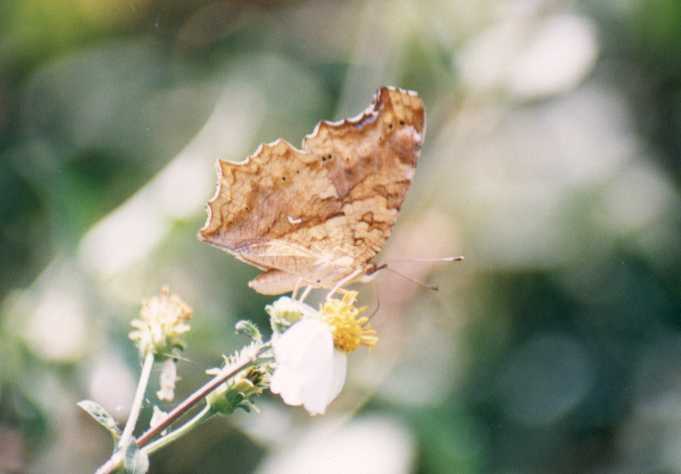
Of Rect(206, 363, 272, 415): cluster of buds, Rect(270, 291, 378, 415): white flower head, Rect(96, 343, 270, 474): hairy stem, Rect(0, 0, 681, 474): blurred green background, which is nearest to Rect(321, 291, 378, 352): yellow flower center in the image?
Rect(270, 291, 378, 415): white flower head

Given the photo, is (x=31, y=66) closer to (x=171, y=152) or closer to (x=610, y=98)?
(x=171, y=152)

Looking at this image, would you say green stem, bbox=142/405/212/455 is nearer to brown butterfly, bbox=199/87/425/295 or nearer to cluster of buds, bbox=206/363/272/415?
cluster of buds, bbox=206/363/272/415

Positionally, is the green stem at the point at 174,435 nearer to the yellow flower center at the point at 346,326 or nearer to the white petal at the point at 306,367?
the white petal at the point at 306,367

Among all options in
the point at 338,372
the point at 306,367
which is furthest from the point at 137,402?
the point at 338,372

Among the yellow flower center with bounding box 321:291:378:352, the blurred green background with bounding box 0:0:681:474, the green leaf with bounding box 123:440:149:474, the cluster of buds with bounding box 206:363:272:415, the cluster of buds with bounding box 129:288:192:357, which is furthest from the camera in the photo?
the blurred green background with bounding box 0:0:681:474

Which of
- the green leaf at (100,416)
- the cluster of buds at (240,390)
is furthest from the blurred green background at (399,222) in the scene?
the green leaf at (100,416)

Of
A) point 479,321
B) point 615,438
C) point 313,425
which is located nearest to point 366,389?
point 313,425

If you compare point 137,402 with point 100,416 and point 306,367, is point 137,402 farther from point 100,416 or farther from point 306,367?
point 306,367
